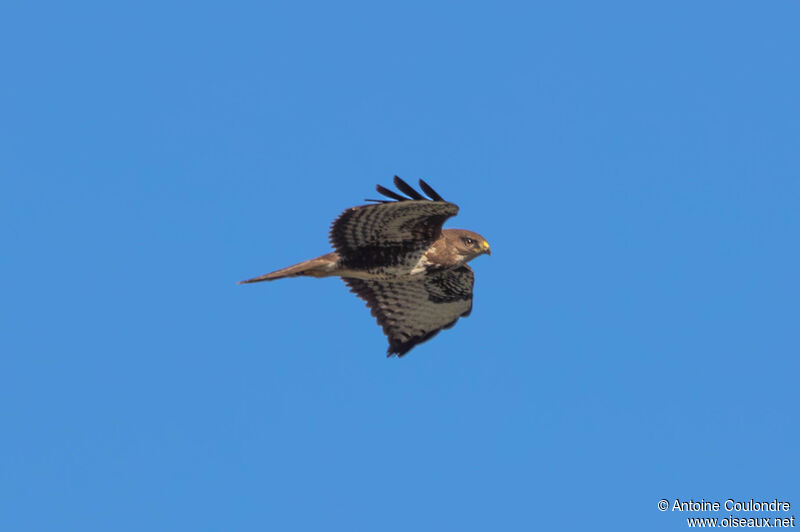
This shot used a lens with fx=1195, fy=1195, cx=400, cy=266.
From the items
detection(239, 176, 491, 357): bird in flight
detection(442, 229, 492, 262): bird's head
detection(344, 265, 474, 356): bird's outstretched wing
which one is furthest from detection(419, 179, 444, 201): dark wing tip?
detection(344, 265, 474, 356): bird's outstretched wing

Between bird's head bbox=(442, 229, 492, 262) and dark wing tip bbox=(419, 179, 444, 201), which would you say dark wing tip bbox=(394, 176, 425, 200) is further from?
bird's head bbox=(442, 229, 492, 262)

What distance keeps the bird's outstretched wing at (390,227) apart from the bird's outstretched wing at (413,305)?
116cm

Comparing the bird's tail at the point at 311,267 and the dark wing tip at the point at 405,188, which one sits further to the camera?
the bird's tail at the point at 311,267

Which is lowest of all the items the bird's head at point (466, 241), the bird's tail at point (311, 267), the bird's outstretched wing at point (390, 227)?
the bird's tail at point (311, 267)

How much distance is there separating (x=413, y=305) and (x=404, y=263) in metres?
1.34

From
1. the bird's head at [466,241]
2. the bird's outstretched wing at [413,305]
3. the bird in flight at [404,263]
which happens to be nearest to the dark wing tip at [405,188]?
the bird in flight at [404,263]

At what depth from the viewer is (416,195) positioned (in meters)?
13.5

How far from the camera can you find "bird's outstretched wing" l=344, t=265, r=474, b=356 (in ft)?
51.7

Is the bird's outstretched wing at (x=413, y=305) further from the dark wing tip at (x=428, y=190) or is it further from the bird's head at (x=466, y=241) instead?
the dark wing tip at (x=428, y=190)

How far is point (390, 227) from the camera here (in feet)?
46.6

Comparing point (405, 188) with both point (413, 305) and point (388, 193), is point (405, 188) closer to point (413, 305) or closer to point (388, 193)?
point (388, 193)

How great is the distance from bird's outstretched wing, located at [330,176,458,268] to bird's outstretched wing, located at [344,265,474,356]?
1.16 meters

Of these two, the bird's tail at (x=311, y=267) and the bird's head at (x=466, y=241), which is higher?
the bird's head at (x=466, y=241)

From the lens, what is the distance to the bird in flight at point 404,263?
13906 mm
